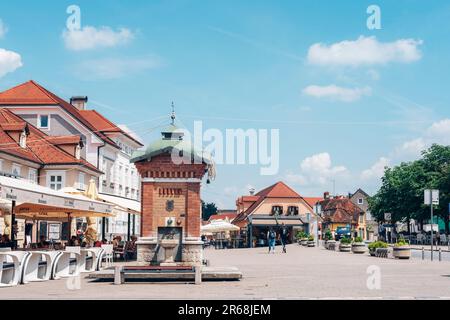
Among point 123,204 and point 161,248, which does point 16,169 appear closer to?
point 123,204

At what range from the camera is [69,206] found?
1995 centimetres

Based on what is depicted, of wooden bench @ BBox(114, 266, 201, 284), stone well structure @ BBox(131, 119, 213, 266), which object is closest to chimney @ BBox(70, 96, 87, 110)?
stone well structure @ BBox(131, 119, 213, 266)

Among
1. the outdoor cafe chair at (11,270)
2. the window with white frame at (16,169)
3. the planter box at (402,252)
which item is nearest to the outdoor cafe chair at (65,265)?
the outdoor cafe chair at (11,270)

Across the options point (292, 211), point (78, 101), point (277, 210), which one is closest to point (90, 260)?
point (277, 210)

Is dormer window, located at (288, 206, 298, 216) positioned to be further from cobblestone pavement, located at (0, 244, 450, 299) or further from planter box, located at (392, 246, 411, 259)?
cobblestone pavement, located at (0, 244, 450, 299)

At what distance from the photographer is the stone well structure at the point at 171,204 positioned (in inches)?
774

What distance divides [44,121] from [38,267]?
3509 centimetres

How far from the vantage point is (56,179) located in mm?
44938

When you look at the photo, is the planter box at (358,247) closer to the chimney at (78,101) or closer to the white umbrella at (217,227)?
the white umbrella at (217,227)

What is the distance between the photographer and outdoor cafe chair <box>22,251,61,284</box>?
690 inches

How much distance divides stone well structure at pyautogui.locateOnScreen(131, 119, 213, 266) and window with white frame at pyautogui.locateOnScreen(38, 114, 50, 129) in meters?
33.7

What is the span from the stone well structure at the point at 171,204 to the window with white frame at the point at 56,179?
1024 inches

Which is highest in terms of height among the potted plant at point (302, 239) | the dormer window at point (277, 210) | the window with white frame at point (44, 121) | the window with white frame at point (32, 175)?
the window with white frame at point (44, 121)
